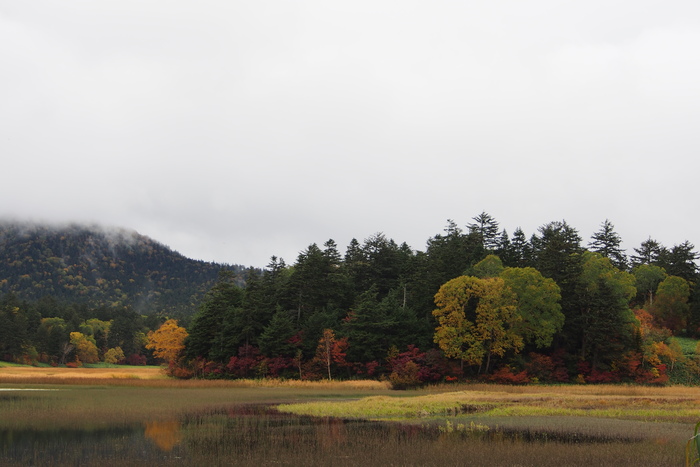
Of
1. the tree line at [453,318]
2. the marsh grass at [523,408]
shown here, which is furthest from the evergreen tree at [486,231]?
the marsh grass at [523,408]

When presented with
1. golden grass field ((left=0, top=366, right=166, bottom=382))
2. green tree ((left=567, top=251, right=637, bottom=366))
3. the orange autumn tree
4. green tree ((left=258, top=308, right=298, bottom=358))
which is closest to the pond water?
green tree ((left=567, top=251, right=637, bottom=366))

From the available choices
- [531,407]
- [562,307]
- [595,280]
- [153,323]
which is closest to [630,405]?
[531,407]

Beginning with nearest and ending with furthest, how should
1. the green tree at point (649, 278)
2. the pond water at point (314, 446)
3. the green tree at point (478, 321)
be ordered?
the pond water at point (314, 446) < the green tree at point (478, 321) < the green tree at point (649, 278)

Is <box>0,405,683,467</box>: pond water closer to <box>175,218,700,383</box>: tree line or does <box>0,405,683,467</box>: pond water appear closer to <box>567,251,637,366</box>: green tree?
<box>175,218,700,383</box>: tree line

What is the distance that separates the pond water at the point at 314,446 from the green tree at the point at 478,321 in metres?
43.6

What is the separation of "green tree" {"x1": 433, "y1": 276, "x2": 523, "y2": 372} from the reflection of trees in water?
47.8m

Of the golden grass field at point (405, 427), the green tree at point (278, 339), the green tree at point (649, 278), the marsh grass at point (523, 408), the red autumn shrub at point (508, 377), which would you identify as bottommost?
the red autumn shrub at point (508, 377)

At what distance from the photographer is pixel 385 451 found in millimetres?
22938

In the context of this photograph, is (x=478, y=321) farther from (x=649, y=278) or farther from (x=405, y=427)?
(x=649, y=278)

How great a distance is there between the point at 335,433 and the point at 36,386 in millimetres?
51013

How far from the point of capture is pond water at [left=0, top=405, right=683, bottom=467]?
2109cm

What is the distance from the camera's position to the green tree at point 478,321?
244ft

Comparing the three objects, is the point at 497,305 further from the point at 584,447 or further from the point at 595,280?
the point at 584,447

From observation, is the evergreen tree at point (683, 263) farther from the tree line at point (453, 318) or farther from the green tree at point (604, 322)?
the green tree at point (604, 322)
